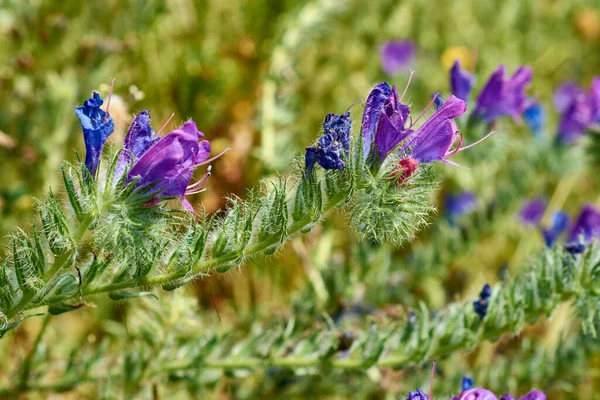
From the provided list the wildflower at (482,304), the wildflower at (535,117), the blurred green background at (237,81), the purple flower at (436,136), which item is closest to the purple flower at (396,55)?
the blurred green background at (237,81)

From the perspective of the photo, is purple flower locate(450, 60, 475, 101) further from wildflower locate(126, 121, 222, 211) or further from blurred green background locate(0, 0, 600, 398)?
wildflower locate(126, 121, 222, 211)

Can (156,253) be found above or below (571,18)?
below

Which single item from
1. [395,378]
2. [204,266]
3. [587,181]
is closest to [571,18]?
[587,181]

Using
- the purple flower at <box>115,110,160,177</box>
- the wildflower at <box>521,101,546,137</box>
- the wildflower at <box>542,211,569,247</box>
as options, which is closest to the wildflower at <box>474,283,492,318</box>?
the wildflower at <box>542,211,569,247</box>

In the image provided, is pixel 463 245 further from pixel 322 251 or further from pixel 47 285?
pixel 47 285

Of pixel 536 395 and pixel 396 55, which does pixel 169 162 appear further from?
pixel 396 55

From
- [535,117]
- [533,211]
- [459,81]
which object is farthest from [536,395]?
[533,211]
